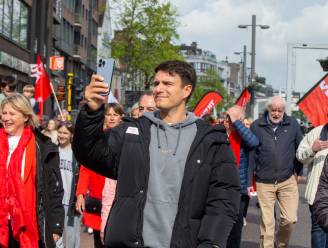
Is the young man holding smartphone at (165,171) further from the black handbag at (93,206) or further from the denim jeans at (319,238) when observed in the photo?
the denim jeans at (319,238)

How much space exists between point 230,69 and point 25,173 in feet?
640

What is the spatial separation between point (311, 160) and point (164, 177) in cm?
488

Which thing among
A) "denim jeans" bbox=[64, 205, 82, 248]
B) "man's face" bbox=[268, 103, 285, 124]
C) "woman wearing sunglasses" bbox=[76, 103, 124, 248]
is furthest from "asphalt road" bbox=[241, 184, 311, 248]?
"woman wearing sunglasses" bbox=[76, 103, 124, 248]

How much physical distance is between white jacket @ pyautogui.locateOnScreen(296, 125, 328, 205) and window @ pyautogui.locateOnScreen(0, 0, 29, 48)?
85.1ft

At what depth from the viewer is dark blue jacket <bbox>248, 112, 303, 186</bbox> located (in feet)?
33.1

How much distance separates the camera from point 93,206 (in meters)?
7.51

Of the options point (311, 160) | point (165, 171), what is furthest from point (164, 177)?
point (311, 160)

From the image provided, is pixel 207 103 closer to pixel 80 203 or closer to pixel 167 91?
pixel 80 203

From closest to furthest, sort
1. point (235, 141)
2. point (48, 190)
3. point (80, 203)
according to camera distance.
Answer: point (48, 190)
point (80, 203)
point (235, 141)

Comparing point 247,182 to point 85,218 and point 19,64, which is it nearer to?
point 85,218

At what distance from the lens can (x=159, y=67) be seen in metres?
4.72

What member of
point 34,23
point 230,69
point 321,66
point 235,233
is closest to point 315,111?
point 235,233

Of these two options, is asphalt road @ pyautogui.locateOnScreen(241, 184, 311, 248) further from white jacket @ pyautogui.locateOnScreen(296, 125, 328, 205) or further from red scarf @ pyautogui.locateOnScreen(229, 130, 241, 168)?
white jacket @ pyautogui.locateOnScreen(296, 125, 328, 205)

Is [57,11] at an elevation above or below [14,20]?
above
